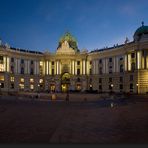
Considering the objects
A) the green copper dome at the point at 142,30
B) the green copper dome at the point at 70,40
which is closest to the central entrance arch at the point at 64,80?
the green copper dome at the point at 70,40

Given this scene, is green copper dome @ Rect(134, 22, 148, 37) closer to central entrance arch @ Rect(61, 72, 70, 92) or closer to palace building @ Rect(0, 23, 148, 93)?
palace building @ Rect(0, 23, 148, 93)

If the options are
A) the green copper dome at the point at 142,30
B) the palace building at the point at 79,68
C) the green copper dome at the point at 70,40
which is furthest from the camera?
the green copper dome at the point at 70,40

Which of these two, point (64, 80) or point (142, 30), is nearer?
point (142, 30)

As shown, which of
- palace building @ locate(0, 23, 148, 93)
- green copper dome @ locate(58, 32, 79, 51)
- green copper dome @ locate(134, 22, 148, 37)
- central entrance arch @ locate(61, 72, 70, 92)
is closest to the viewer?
palace building @ locate(0, 23, 148, 93)

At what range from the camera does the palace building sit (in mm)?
94137

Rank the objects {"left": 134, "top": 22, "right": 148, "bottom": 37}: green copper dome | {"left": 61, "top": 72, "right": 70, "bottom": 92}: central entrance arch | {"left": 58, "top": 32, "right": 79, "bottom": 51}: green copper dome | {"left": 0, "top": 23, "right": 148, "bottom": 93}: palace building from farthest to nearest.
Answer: {"left": 58, "top": 32, "right": 79, "bottom": 51}: green copper dome, {"left": 61, "top": 72, "right": 70, "bottom": 92}: central entrance arch, {"left": 134, "top": 22, "right": 148, "bottom": 37}: green copper dome, {"left": 0, "top": 23, "right": 148, "bottom": 93}: palace building

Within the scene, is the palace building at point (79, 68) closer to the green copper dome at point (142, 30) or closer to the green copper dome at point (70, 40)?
the green copper dome at point (142, 30)

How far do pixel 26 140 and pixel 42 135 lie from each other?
1473mm

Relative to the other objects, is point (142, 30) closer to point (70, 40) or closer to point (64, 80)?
point (64, 80)

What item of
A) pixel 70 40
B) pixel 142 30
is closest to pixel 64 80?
pixel 70 40

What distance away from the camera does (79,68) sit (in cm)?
12025

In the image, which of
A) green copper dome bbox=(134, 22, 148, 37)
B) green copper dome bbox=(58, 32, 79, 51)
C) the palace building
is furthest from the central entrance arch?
green copper dome bbox=(134, 22, 148, 37)

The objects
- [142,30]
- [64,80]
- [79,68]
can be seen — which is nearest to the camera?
[142,30]

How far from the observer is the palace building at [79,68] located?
9414 centimetres
